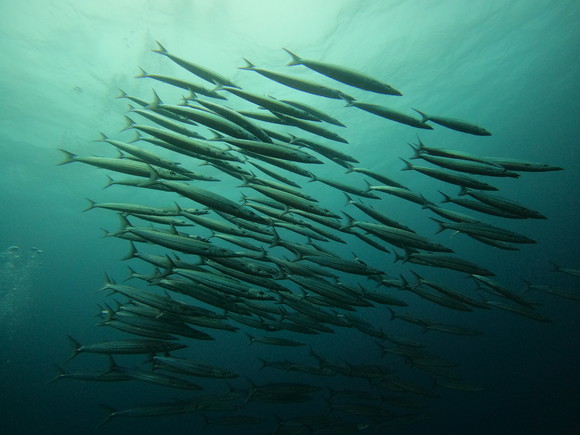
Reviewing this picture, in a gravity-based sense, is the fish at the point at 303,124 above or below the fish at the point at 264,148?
above

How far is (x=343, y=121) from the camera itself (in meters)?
19.4

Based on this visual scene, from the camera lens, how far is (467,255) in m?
33.8

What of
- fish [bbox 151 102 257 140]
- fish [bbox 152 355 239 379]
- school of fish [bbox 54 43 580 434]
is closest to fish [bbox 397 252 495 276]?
school of fish [bbox 54 43 580 434]

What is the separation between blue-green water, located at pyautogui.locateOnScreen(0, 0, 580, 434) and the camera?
39.9ft

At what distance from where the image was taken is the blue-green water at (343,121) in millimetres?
12156

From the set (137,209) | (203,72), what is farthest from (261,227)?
(203,72)

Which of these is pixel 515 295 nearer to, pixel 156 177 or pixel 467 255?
pixel 156 177

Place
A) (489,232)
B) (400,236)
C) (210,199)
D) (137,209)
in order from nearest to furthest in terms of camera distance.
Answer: (210,199), (400,236), (489,232), (137,209)

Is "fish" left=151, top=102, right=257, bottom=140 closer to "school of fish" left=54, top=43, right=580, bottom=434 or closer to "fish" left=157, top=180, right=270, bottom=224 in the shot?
"school of fish" left=54, top=43, right=580, bottom=434

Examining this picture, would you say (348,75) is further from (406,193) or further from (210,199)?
(210,199)

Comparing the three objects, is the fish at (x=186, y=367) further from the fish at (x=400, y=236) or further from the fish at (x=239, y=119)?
the fish at (x=239, y=119)

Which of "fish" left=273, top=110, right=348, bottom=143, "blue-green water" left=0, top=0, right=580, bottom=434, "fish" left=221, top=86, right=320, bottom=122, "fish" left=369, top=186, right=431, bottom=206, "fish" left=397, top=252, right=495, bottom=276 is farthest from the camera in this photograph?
"blue-green water" left=0, top=0, right=580, bottom=434

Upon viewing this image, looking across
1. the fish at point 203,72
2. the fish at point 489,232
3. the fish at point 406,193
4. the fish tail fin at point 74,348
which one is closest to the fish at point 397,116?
the fish at point 406,193

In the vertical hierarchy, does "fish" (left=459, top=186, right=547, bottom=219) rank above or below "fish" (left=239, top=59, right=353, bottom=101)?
below
